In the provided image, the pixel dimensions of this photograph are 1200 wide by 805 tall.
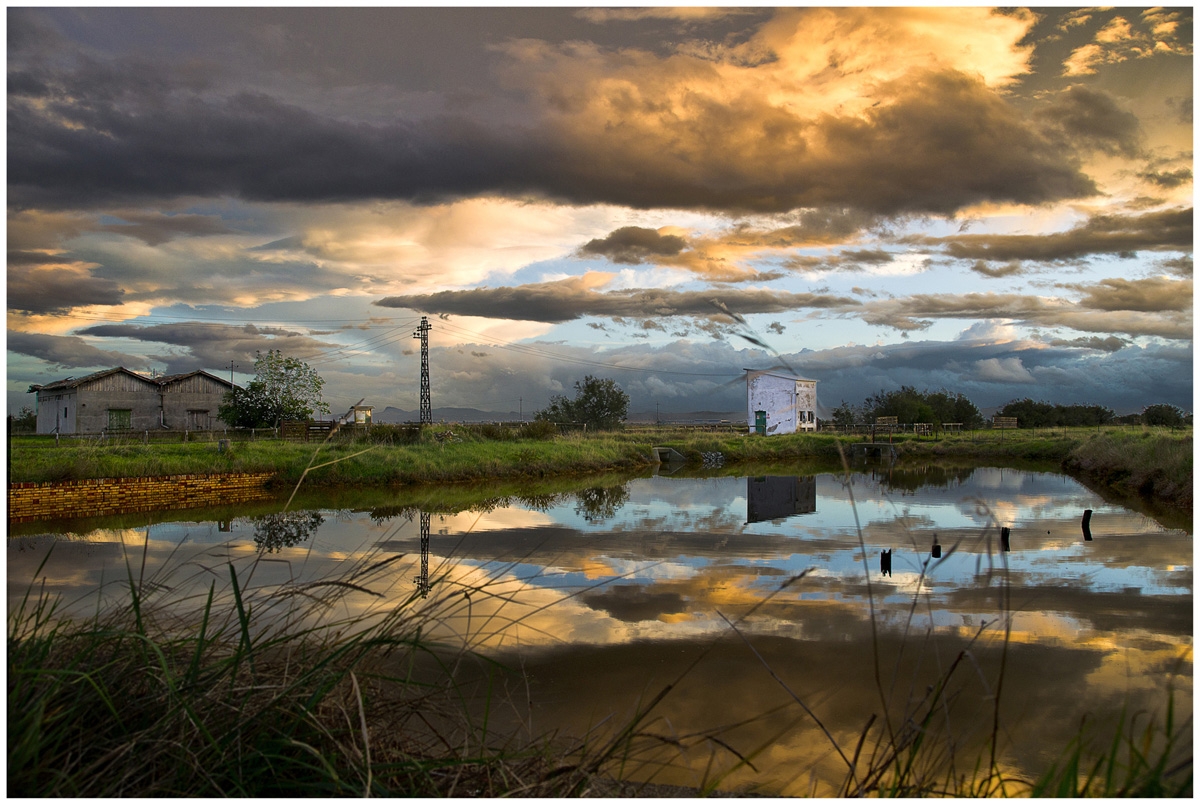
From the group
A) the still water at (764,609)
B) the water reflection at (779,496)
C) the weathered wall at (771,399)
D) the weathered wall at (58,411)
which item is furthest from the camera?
the weathered wall at (771,399)

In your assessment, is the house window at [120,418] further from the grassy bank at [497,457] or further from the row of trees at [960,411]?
the row of trees at [960,411]

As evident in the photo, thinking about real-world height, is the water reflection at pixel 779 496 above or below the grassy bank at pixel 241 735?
below

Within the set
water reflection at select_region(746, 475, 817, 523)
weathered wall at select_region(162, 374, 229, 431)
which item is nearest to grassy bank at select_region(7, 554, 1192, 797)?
water reflection at select_region(746, 475, 817, 523)

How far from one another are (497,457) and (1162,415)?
121 feet

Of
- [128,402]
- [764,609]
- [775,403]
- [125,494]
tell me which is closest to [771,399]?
[775,403]

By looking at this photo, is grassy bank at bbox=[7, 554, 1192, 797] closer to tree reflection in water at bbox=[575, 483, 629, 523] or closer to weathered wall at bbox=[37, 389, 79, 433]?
tree reflection in water at bbox=[575, 483, 629, 523]

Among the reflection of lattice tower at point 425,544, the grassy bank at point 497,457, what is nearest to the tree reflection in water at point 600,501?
the reflection of lattice tower at point 425,544

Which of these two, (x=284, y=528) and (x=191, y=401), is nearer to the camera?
(x=284, y=528)

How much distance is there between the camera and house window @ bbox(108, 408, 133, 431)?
3725cm

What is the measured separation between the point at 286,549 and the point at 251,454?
11018 mm

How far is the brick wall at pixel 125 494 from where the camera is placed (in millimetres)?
14008

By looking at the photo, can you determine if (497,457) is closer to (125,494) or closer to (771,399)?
(125,494)

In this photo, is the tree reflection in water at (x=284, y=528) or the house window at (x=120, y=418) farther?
the house window at (x=120, y=418)

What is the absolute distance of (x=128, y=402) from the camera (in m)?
38.4
